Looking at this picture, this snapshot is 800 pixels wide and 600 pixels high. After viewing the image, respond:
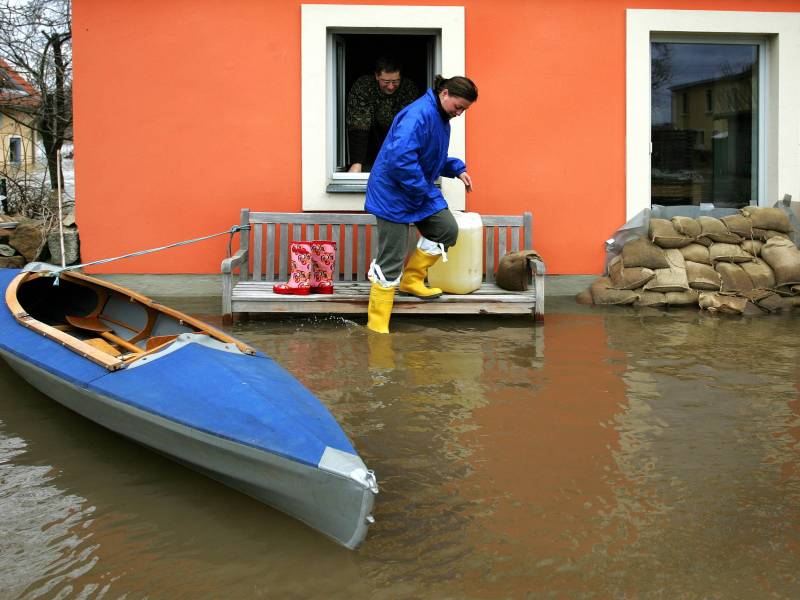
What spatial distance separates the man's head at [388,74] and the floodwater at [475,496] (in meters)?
3.84

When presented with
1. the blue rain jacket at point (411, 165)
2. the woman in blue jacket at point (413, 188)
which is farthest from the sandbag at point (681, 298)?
the blue rain jacket at point (411, 165)

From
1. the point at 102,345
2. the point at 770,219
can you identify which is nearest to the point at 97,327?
the point at 102,345

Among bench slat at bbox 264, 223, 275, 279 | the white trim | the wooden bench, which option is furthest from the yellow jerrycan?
bench slat at bbox 264, 223, 275, 279

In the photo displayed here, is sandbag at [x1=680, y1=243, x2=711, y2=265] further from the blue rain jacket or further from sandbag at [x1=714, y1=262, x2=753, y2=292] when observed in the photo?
the blue rain jacket

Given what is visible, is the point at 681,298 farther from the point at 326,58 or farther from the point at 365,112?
the point at 326,58

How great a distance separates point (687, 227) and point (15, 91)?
474 inches

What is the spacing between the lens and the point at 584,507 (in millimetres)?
3508

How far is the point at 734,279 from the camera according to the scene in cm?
831

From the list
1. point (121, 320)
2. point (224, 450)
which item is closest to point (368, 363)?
point (121, 320)

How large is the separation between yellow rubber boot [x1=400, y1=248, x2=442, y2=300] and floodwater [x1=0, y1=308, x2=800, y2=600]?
145cm

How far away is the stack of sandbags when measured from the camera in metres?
8.23

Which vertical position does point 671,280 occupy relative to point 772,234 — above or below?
below

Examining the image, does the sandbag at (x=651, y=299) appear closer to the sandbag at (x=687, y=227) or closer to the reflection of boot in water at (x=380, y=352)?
the sandbag at (x=687, y=227)

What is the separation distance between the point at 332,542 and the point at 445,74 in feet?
19.9
